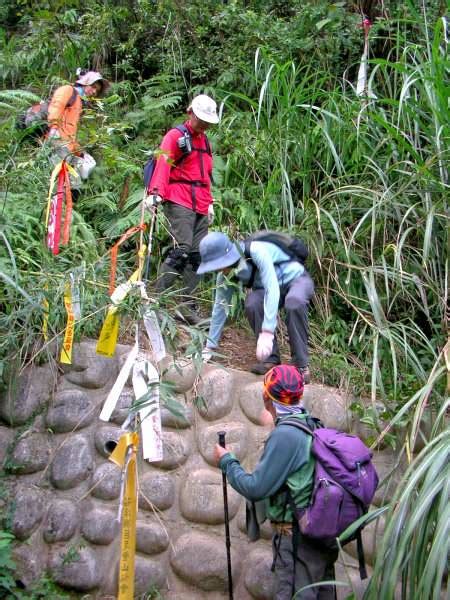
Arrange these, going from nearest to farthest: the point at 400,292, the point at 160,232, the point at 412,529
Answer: the point at 412,529 < the point at 400,292 < the point at 160,232

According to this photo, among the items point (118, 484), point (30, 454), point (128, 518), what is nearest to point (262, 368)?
point (118, 484)

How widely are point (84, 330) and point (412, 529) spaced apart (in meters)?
2.26

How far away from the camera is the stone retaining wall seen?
4137 mm

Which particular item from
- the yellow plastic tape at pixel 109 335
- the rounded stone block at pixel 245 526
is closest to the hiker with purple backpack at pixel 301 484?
the yellow plastic tape at pixel 109 335

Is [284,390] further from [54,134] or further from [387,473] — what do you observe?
[54,134]

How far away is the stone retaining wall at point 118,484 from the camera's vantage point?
13.6 feet

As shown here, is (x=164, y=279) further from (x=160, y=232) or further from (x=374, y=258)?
(x=374, y=258)

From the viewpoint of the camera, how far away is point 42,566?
4.16 metres

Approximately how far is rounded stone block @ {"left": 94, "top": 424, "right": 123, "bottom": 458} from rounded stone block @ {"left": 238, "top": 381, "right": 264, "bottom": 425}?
71 cm

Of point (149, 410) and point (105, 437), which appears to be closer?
point (149, 410)

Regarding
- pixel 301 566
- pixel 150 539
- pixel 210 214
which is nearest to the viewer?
pixel 301 566

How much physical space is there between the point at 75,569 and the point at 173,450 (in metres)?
0.79

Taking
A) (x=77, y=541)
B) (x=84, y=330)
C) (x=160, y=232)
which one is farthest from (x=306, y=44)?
(x=77, y=541)

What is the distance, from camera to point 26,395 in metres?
4.44
